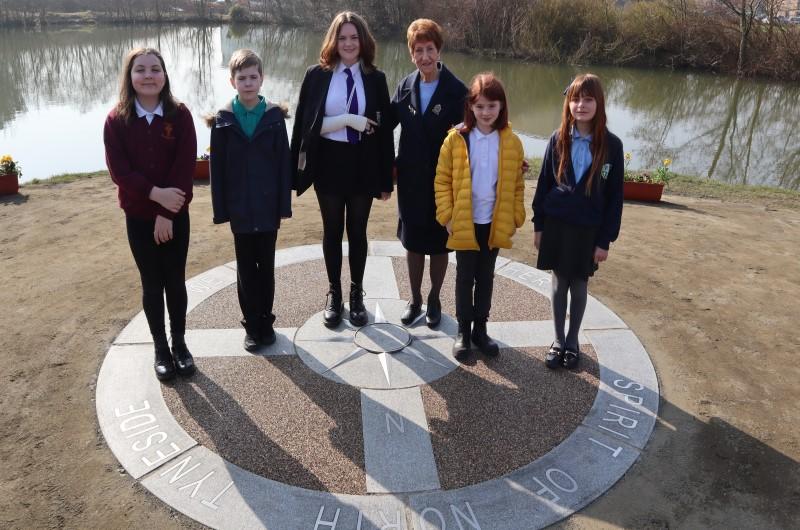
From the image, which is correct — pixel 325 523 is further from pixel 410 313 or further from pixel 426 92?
pixel 426 92

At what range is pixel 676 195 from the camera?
8117mm

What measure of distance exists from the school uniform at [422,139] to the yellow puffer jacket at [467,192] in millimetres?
156

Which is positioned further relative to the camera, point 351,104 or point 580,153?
point 351,104

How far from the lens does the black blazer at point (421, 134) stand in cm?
353

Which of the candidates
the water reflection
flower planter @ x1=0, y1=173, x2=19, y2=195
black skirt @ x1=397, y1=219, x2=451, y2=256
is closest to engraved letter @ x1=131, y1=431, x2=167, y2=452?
black skirt @ x1=397, y1=219, x2=451, y2=256

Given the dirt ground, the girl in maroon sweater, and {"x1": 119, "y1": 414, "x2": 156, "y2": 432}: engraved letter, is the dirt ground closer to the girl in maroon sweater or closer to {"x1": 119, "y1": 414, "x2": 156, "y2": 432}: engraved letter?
{"x1": 119, "y1": 414, "x2": 156, "y2": 432}: engraved letter

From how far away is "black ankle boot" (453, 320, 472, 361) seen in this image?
12.1 ft

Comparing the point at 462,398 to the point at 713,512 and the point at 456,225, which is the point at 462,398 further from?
the point at 713,512

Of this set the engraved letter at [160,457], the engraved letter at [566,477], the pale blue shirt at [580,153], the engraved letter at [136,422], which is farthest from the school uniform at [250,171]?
the engraved letter at [566,477]

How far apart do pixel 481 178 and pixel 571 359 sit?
1.22m

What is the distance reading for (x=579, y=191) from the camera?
3.30 meters

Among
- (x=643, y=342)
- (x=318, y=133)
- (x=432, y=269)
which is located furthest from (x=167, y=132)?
(x=643, y=342)

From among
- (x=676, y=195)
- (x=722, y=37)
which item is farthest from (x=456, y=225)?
(x=722, y=37)

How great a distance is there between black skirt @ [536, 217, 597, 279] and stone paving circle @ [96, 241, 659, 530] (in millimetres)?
658
